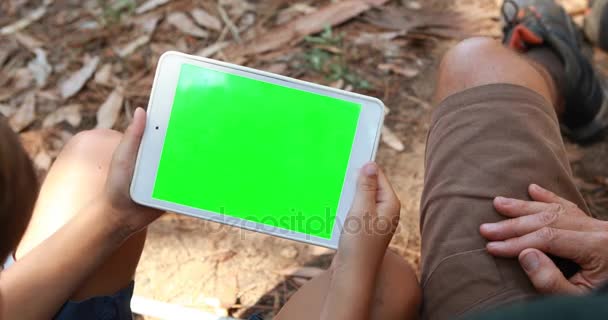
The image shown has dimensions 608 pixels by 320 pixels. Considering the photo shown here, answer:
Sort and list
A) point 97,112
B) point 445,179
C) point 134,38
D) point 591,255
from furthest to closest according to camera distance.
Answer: point 134,38 → point 97,112 → point 445,179 → point 591,255

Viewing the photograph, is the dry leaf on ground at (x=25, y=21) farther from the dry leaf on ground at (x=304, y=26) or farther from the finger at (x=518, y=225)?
the finger at (x=518, y=225)

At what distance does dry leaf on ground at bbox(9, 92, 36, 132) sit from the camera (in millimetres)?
1757

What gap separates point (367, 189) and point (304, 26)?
1055 mm

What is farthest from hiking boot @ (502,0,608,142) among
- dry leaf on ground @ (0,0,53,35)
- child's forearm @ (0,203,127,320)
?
dry leaf on ground @ (0,0,53,35)

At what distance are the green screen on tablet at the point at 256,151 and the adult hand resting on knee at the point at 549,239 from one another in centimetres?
31

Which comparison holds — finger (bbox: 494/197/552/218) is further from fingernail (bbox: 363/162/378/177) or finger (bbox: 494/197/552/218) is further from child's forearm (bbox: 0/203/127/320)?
child's forearm (bbox: 0/203/127/320)

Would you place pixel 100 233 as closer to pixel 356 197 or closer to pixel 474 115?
pixel 356 197

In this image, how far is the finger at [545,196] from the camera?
3.43 feet

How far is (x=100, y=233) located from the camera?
1.07m

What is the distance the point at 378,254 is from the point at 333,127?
0.81 ft

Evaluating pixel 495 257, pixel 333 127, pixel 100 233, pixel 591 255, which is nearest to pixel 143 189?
pixel 100 233

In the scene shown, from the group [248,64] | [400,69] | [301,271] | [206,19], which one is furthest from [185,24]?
[301,271]

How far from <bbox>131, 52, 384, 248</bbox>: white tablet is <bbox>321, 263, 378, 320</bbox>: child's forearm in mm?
83

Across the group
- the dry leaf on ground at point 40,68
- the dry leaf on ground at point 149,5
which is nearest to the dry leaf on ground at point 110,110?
the dry leaf on ground at point 40,68
